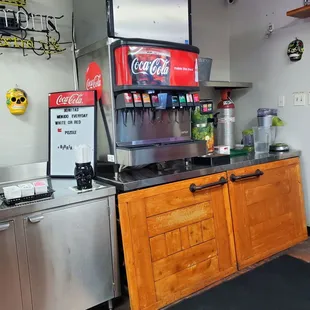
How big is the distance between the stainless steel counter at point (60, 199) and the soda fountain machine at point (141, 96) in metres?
→ 0.23

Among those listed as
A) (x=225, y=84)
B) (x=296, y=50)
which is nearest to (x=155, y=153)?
(x=225, y=84)

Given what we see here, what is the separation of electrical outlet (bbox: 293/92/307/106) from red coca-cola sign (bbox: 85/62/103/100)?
1.72 meters

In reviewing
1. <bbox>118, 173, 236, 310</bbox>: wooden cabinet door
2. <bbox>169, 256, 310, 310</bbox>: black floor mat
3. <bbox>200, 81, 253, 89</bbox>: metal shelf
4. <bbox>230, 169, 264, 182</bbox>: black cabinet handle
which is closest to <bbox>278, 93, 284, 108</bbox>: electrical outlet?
<bbox>200, 81, 253, 89</bbox>: metal shelf

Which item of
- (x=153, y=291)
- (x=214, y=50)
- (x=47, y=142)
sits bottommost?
(x=153, y=291)

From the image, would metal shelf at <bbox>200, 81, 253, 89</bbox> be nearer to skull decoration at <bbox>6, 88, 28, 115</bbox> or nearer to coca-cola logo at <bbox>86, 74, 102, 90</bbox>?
coca-cola logo at <bbox>86, 74, 102, 90</bbox>

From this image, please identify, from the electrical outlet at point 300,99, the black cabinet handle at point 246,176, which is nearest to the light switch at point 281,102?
the electrical outlet at point 300,99

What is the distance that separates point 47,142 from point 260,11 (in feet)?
7.26

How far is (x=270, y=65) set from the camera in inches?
119

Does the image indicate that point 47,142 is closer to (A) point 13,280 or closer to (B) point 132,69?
(B) point 132,69

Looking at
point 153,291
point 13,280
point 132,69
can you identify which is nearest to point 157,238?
point 153,291

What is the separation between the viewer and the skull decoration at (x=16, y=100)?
212cm

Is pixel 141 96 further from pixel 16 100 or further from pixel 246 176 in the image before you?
pixel 246 176

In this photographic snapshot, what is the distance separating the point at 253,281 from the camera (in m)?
2.23

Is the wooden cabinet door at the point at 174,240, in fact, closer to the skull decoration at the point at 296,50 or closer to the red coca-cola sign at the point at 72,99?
the red coca-cola sign at the point at 72,99
